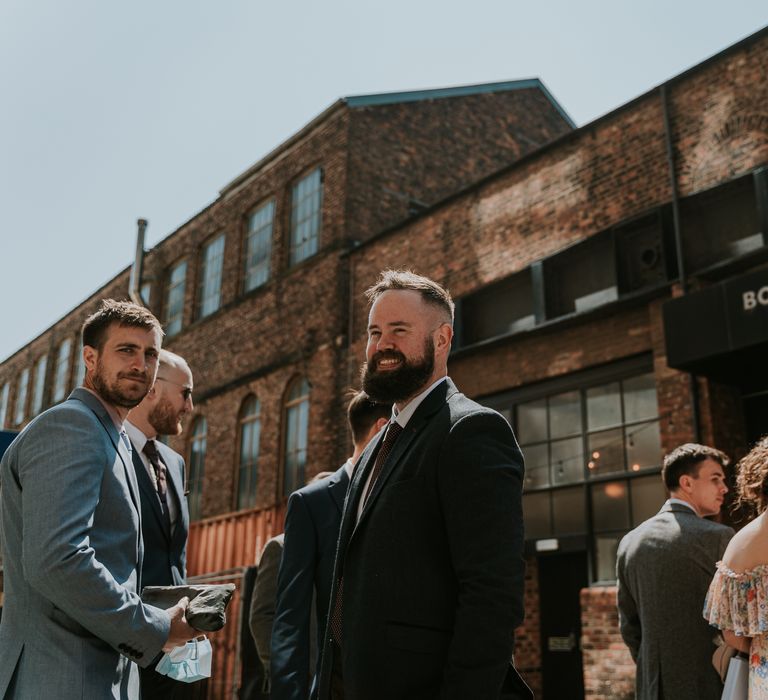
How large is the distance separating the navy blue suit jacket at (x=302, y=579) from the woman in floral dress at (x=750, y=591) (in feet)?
5.67

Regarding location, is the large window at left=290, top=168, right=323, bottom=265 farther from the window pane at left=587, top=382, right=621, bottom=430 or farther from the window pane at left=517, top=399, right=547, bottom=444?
the window pane at left=587, top=382, right=621, bottom=430

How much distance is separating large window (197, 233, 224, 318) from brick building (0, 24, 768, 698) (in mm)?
1904

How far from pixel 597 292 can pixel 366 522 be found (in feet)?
28.2

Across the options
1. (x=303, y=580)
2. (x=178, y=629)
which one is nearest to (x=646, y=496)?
(x=303, y=580)

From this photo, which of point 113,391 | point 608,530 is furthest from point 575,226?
point 113,391

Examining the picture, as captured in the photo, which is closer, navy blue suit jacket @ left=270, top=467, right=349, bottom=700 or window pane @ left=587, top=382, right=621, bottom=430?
navy blue suit jacket @ left=270, top=467, right=349, bottom=700

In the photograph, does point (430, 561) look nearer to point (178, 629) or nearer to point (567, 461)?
point (178, 629)

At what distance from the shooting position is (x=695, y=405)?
8.75 m

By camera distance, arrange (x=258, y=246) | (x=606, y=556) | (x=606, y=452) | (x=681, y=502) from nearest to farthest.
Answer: (x=681, y=502)
(x=606, y=556)
(x=606, y=452)
(x=258, y=246)

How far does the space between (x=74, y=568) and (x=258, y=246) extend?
54.6 feet

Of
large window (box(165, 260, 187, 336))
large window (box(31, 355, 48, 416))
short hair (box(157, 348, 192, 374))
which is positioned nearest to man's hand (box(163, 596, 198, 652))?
short hair (box(157, 348, 192, 374))

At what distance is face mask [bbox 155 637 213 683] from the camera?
2.64 m

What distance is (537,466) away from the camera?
10773mm

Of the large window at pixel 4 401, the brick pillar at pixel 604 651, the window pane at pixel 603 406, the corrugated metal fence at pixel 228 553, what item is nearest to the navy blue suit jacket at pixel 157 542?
the brick pillar at pixel 604 651
